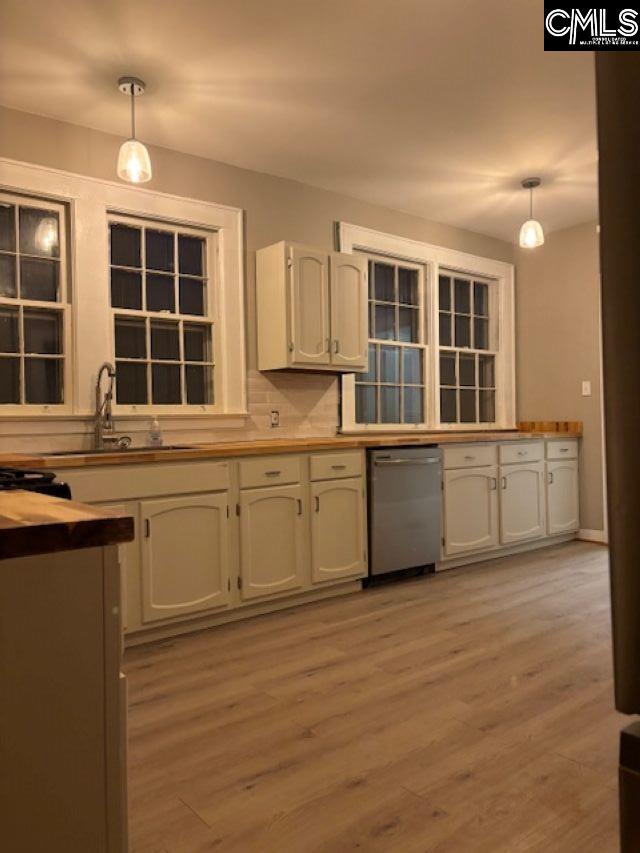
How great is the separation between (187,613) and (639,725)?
2.97 metres

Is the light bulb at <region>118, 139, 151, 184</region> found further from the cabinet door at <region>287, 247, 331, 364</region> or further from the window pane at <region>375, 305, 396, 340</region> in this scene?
the window pane at <region>375, 305, 396, 340</region>

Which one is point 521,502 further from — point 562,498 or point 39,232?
point 39,232

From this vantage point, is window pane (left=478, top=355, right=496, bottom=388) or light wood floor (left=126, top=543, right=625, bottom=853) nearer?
light wood floor (left=126, top=543, right=625, bottom=853)

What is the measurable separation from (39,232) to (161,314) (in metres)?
0.76

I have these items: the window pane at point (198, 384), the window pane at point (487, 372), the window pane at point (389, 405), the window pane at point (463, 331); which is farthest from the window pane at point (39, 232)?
the window pane at point (487, 372)

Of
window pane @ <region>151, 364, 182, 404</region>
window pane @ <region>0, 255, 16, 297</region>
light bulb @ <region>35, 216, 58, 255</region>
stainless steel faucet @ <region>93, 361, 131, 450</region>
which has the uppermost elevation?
light bulb @ <region>35, 216, 58, 255</region>

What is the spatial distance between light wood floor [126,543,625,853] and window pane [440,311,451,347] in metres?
2.54

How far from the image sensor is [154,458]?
299 cm

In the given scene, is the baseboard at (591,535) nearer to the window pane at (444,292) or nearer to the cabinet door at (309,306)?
the window pane at (444,292)

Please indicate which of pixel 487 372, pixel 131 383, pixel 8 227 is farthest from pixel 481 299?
pixel 8 227

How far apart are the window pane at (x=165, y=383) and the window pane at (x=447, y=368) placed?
2.43 metres

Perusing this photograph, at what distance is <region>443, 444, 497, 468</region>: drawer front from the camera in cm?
438

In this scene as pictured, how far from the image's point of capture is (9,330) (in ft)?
10.8

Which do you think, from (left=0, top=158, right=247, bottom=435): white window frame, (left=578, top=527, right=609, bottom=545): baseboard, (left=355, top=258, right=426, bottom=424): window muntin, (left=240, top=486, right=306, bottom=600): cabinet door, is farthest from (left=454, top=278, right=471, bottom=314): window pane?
(left=240, top=486, right=306, bottom=600): cabinet door
